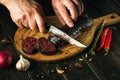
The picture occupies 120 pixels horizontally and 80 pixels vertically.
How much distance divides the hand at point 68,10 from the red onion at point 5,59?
16.8 inches

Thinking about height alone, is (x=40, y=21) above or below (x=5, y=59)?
above

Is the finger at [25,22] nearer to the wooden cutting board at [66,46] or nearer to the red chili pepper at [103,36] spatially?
the wooden cutting board at [66,46]

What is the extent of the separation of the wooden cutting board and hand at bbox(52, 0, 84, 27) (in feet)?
0.41

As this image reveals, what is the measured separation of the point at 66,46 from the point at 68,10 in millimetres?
247

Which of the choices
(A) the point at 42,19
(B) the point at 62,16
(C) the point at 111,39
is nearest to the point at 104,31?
(C) the point at 111,39

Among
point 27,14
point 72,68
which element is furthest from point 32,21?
point 72,68

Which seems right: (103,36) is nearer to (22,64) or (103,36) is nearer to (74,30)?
(74,30)

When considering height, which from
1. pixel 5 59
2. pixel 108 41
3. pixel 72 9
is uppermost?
pixel 72 9

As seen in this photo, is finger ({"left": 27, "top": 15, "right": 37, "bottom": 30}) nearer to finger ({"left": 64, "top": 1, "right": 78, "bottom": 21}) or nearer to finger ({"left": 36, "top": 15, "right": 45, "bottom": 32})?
finger ({"left": 36, "top": 15, "right": 45, "bottom": 32})

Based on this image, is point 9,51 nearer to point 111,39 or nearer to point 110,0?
point 111,39

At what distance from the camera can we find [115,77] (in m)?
1.84

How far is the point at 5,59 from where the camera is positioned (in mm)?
1815

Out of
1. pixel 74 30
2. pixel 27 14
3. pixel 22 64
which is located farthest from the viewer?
pixel 74 30

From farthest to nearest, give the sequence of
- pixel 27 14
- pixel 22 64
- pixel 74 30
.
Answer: pixel 74 30
pixel 27 14
pixel 22 64
